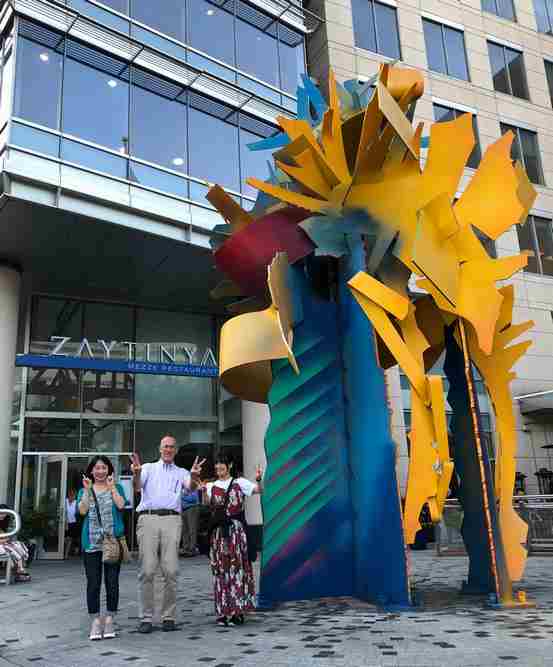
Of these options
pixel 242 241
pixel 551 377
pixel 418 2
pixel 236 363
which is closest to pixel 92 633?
pixel 236 363

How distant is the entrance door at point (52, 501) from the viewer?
1466cm

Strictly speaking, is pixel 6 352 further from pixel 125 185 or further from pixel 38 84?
pixel 38 84

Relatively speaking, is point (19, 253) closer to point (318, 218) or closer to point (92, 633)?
point (318, 218)

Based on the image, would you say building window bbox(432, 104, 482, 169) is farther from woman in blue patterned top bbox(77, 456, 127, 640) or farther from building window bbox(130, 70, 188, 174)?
woman in blue patterned top bbox(77, 456, 127, 640)

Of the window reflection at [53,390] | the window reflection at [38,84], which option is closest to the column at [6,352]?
the window reflection at [53,390]

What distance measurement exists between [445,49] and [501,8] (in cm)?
393

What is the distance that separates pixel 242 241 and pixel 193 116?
30.4ft

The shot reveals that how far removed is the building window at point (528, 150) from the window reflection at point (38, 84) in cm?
1623

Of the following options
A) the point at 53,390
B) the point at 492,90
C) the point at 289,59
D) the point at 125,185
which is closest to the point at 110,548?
the point at 125,185

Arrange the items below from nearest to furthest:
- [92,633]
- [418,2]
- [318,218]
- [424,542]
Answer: [92,633]
[318,218]
[424,542]
[418,2]

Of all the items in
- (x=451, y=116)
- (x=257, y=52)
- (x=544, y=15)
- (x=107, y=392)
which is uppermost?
(x=544, y=15)

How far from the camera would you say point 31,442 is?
15305mm

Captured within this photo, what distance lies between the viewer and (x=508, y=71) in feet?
78.8

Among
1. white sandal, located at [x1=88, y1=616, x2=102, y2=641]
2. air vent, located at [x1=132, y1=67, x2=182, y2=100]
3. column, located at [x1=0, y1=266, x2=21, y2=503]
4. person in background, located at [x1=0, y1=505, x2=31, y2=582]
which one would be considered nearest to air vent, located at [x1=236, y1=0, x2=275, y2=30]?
air vent, located at [x1=132, y1=67, x2=182, y2=100]
